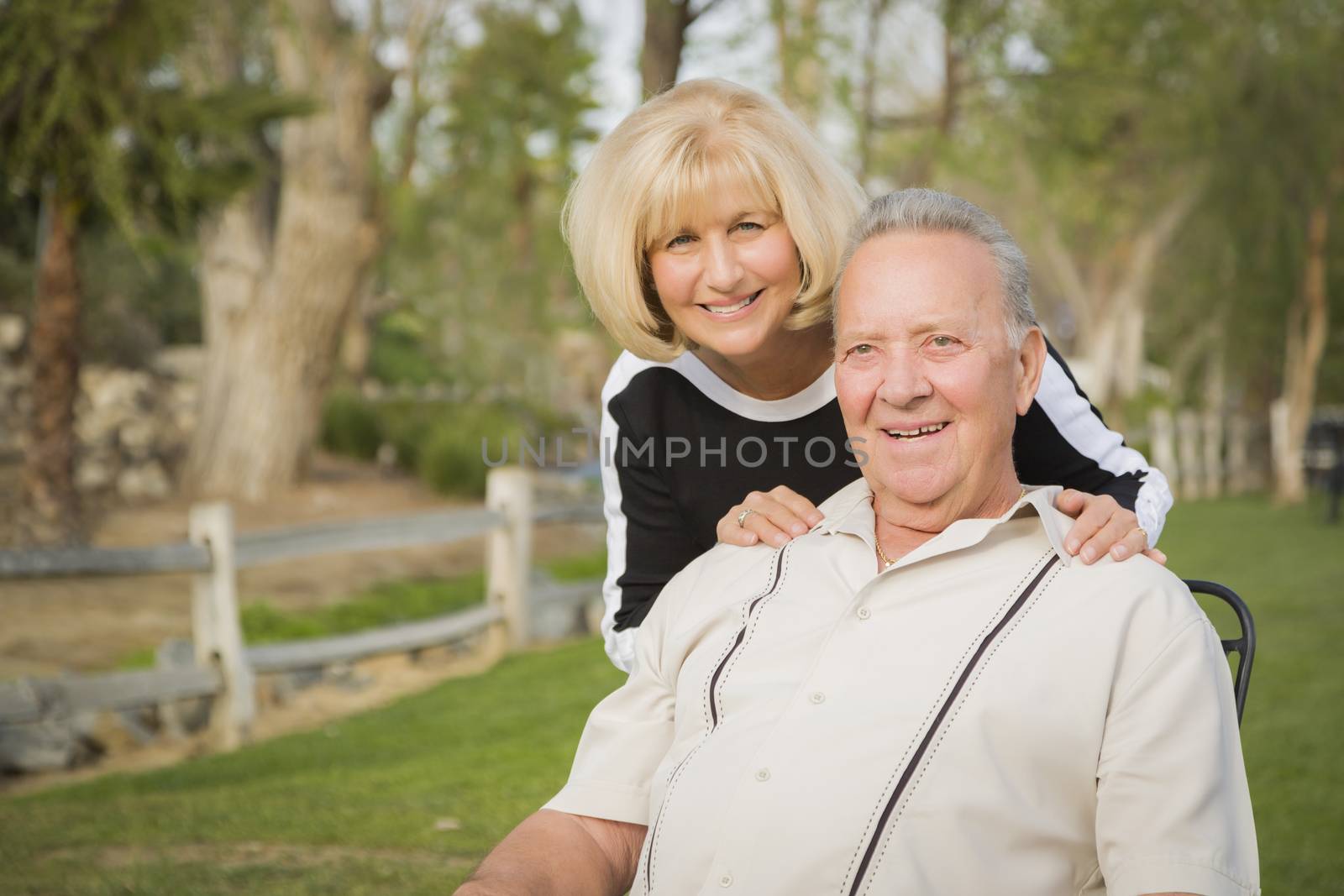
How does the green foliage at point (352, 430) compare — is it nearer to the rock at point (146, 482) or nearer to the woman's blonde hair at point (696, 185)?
the rock at point (146, 482)

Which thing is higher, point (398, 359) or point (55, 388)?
point (55, 388)

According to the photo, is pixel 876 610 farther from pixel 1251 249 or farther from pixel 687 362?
pixel 1251 249

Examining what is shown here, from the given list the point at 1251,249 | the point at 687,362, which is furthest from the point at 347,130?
the point at 1251,249

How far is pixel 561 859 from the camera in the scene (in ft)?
6.38

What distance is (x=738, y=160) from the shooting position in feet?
7.55

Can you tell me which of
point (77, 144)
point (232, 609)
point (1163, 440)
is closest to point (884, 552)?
point (232, 609)

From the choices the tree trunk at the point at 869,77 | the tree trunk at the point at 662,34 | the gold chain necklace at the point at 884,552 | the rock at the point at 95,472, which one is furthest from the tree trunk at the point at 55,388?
the tree trunk at the point at 869,77

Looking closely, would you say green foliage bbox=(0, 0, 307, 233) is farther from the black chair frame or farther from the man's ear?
the black chair frame

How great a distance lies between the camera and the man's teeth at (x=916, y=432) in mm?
1916

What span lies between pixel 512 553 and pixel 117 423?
602 cm

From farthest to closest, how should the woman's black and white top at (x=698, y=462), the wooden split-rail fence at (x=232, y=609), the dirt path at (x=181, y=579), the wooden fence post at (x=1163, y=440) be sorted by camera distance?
the wooden fence post at (x=1163, y=440)
the dirt path at (x=181, y=579)
the wooden split-rail fence at (x=232, y=609)
the woman's black and white top at (x=698, y=462)

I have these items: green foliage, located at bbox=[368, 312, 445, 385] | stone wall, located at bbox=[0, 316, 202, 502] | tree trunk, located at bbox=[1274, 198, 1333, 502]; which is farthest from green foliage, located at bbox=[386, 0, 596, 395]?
tree trunk, located at bbox=[1274, 198, 1333, 502]

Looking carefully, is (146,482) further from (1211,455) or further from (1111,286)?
(1111,286)

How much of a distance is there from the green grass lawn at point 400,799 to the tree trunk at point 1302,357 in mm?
10344
